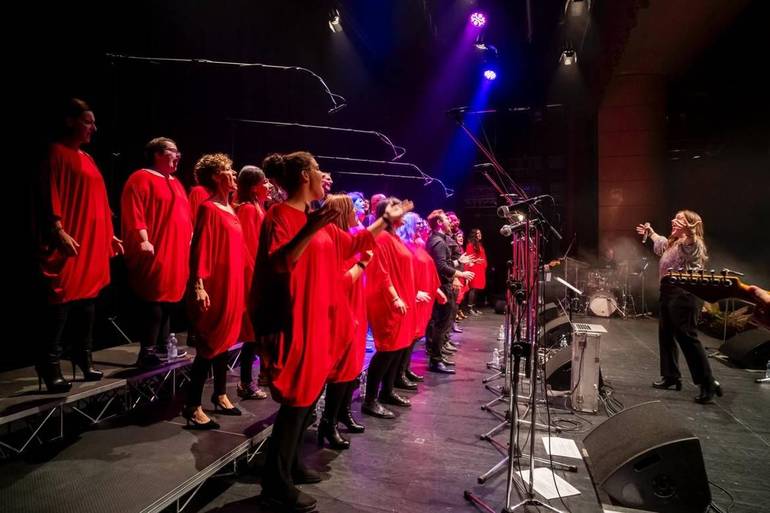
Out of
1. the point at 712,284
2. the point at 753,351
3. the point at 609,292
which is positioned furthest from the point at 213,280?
the point at 609,292

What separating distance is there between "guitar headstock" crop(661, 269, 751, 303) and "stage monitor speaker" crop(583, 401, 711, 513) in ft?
3.29

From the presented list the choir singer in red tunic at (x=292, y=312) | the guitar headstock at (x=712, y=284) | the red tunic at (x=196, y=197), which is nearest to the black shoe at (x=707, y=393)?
the guitar headstock at (x=712, y=284)

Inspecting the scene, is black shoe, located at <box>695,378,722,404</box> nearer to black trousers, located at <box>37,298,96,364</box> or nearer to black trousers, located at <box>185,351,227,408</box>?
black trousers, located at <box>185,351,227,408</box>

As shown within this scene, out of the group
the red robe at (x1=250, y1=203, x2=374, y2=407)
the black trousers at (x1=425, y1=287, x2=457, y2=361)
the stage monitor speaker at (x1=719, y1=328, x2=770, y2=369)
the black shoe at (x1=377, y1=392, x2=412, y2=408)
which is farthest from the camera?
the stage monitor speaker at (x1=719, y1=328, x2=770, y2=369)

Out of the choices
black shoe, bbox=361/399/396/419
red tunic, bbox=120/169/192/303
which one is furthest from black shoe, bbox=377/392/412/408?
red tunic, bbox=120/169/192/303

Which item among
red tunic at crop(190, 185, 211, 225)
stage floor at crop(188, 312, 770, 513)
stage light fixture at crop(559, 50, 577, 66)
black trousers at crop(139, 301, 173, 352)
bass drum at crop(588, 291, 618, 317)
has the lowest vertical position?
stage floor at crop(188, 312, 770, 513)

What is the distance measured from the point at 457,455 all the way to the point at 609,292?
387 inches

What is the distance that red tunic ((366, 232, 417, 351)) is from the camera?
13.0 feet

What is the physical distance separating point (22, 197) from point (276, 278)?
280 centimetres

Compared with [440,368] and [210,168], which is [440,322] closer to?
[440,368]

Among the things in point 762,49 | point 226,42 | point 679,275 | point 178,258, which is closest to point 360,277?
point 178,258

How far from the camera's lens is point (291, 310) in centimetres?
221

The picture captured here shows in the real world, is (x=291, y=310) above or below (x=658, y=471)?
above

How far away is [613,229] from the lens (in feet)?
40.4
